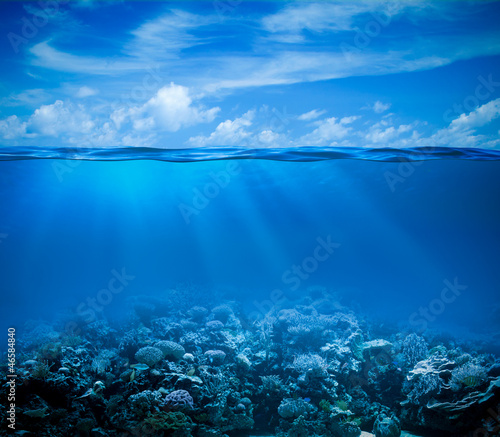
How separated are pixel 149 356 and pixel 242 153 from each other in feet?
38.2

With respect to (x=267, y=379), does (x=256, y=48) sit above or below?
above

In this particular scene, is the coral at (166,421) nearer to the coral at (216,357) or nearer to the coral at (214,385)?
the coral at (214,385)

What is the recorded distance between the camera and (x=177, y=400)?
17.1ft

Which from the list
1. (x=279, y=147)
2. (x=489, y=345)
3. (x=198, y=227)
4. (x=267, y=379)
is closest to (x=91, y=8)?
(x=279, y=147)

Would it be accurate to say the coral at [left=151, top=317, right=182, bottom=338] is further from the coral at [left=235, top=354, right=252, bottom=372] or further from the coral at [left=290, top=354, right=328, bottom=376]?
the coral at [left=290, top=354, right=328, bottom=376]

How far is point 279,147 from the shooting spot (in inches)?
582

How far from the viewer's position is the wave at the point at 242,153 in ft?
47.8

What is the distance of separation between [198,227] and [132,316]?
5483cm

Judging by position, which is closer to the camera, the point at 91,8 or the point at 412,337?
the point at 91,8

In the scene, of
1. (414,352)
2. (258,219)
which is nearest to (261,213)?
(258,219)

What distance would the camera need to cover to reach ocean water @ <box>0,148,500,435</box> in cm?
1738

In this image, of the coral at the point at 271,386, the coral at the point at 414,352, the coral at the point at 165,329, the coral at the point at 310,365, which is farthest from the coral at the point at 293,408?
the coral at the point at 165,329

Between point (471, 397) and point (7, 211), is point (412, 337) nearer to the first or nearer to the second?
point (471, 397)

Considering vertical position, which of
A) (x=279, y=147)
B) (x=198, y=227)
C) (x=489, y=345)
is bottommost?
(x=489, y=345)
